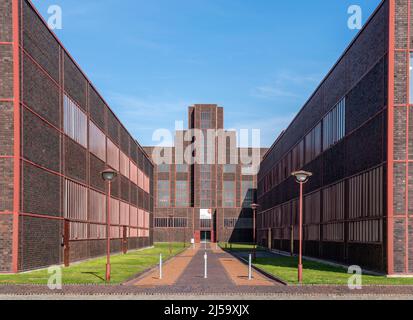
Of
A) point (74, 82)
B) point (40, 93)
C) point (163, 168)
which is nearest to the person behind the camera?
point (40, 93)

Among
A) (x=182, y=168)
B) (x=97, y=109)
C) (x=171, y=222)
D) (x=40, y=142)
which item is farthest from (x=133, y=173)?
(x=182, y=168)

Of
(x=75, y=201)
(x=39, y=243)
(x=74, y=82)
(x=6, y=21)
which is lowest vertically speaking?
(x=39, y=243)

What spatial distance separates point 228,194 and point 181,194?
362 inches

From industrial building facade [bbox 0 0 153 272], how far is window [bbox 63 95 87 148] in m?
0.06

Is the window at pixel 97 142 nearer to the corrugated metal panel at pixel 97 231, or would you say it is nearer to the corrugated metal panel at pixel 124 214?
the corrugated metal panel at pixel 97 231

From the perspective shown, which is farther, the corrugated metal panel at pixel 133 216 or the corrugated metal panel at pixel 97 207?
the corrugated metal panel at pixel 133 216

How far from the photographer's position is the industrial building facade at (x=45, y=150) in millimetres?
26422

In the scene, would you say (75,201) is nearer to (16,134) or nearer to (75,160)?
(75,160)

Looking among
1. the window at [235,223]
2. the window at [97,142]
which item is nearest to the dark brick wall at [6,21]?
the window at [97,142]

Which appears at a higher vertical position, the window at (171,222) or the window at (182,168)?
the window at (182,168)

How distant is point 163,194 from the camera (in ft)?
360

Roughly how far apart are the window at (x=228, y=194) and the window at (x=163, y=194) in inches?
433

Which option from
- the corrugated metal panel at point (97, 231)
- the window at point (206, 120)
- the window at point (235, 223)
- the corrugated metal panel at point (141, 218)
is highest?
the window at point (206, 120)
